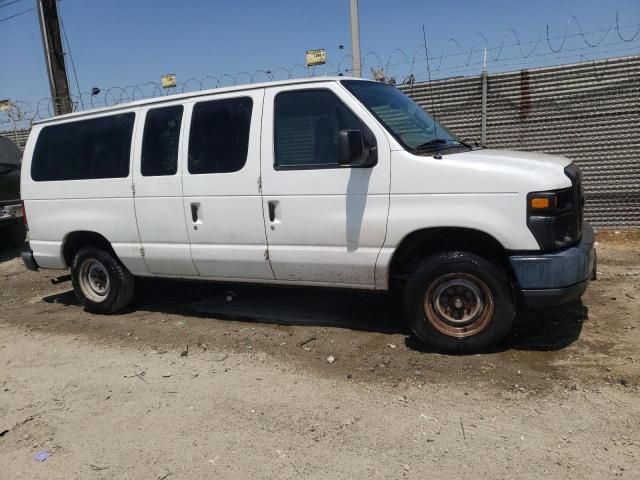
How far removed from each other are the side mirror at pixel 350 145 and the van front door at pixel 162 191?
1742 mm

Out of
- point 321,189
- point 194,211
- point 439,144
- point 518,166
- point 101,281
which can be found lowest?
point 101,281

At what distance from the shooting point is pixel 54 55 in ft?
38.5

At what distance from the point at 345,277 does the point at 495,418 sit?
166 centimetres

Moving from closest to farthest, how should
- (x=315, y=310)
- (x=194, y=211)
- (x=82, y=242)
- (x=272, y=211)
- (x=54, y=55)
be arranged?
(x=272, y=211) → (x=194, y=211) → (x=315, y=310) → (x=82, y=242) → (x=54, y=55)

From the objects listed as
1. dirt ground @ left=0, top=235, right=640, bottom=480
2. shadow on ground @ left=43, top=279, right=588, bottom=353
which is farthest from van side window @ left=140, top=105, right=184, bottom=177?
dirt ground @ left=0, top=235, right=640, bottom=480

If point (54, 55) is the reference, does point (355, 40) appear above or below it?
below

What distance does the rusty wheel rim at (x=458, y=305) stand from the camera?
4043mm

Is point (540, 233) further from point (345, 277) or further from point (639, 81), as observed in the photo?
point (639, 81)

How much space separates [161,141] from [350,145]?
2089 millimetres

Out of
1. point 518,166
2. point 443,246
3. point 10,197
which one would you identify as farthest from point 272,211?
point 10,197

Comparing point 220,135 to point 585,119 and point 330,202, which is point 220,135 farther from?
point 585,119

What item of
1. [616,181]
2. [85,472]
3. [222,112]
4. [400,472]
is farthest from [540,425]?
[616,181]

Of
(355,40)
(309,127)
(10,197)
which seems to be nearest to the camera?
(309,127)

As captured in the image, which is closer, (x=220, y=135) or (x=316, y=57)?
(x=220, y=135)
